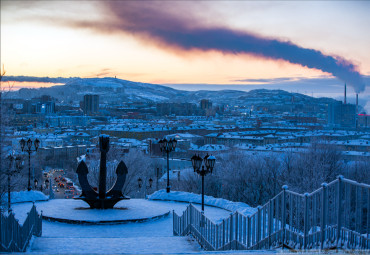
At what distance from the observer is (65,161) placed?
2645 inches

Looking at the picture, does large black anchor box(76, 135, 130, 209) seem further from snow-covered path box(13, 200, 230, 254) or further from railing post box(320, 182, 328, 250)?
railing post box(320, 182, 328, 250)

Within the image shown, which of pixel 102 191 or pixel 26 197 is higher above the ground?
pixel 102 191

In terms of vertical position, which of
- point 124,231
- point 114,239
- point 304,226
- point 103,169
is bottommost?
point 124,231

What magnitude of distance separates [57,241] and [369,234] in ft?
19.6

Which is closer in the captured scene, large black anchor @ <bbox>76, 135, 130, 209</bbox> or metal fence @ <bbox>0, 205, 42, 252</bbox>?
metal fence @ <bbox>0, 205, 42, 252</bbox>

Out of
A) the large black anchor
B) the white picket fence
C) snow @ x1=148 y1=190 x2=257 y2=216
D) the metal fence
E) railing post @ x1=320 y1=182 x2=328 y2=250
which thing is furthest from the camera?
snow @ x1=148 y1=190 x2=257 y2=216

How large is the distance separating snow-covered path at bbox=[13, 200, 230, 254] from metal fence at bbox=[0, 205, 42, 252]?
0.30 meters

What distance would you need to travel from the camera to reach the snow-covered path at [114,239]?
826cm

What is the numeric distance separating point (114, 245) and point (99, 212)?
5655mm

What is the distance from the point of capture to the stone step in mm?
8133

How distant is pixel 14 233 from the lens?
23.8ft

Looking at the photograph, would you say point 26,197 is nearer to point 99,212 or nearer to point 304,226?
point 99,212

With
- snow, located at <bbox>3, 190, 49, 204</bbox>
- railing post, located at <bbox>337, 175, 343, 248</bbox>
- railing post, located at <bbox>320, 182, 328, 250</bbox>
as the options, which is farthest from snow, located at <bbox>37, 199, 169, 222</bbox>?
railing post, located at <bbox>337, 175, 343, 248</bbox>

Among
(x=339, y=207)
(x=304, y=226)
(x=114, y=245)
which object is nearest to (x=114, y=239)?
(x=114, y=245)
